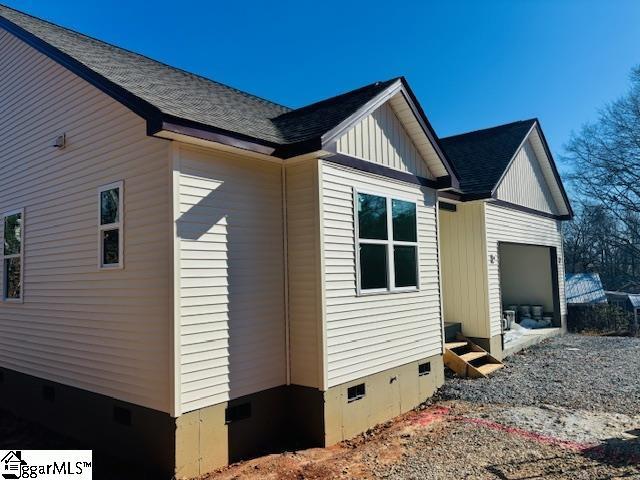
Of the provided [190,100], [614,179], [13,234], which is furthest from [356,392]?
[614,179]

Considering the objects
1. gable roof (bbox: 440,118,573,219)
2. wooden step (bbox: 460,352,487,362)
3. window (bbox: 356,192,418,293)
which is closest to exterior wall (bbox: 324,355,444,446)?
wooden step (bbox: 460,352,487,362)

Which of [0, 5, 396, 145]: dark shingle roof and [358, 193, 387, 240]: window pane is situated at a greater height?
[0, 5, 396, 145]: dark shingle roof

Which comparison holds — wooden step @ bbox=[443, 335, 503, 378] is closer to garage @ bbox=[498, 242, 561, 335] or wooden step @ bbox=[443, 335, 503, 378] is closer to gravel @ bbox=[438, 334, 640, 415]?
gravel @ bbox=[438, 334, 640, 415]

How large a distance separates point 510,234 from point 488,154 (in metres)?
2.33

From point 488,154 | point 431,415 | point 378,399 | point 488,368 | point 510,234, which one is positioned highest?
point 488,154

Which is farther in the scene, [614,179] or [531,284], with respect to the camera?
[614,179]

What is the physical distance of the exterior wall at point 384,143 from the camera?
6.78m

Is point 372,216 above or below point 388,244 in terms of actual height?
above

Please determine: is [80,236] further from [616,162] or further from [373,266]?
[616,162]

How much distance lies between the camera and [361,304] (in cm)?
667

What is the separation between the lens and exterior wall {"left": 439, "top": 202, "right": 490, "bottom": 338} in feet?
35.1

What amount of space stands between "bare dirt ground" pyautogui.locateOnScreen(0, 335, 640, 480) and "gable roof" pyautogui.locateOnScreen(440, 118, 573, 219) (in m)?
4.44

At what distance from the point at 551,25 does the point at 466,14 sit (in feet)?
6.71

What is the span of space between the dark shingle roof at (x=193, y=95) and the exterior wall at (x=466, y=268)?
4.92 metres
